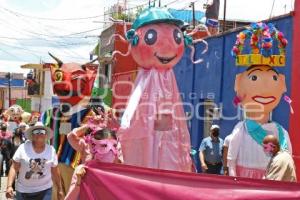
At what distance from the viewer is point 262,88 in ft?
22.8

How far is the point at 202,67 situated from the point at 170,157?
9.25 metres

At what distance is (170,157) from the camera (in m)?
6.94

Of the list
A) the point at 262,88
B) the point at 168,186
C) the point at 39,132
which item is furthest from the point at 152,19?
the point at 168,186

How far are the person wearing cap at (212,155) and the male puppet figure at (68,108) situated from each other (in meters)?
2.73

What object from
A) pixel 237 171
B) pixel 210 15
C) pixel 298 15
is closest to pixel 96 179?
pixel 237 171

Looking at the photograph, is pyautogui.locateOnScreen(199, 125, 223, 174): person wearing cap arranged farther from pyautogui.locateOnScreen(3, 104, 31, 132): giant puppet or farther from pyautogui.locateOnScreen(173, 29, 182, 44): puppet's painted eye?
pyautogui.locateOnScreen(3, 104, 31, 132): giant puppet

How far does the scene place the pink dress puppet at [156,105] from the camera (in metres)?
6.87

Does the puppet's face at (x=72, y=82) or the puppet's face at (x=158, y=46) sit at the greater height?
the puppet's face at (x=158, y=46)

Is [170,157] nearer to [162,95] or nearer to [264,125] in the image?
[162,95]

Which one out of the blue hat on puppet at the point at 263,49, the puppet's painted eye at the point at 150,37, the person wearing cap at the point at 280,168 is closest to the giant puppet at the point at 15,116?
the puppet's painted eye at the point at 150,37

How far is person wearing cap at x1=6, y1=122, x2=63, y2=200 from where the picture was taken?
6.29 m

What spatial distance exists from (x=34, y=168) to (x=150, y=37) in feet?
7.17

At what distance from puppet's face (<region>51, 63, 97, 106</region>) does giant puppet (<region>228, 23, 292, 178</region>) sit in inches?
87.6

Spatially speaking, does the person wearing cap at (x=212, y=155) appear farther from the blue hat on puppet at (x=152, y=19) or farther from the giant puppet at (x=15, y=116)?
the giant puppet at (x=15, y=116)
